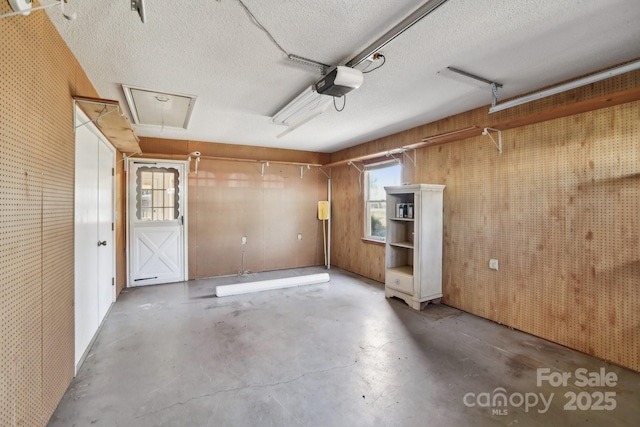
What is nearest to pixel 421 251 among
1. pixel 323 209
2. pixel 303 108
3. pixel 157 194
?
pixel 303 108

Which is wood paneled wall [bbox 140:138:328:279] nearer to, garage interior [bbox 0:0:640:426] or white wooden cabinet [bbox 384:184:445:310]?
garage interior [bbox 0:0:640:426]

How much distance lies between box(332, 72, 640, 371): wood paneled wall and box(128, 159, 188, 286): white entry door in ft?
14.3

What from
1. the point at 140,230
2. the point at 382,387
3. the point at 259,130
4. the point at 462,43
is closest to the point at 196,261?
the point at 140,230

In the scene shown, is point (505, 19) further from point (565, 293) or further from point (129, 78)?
point (129, 78)

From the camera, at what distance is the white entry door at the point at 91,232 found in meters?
2.37

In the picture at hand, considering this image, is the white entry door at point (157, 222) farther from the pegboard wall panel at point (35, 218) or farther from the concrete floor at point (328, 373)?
the pegboard wall panel at point (35, 218)

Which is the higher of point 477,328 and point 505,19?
point 505,19

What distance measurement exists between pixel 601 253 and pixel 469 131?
1.68 meters

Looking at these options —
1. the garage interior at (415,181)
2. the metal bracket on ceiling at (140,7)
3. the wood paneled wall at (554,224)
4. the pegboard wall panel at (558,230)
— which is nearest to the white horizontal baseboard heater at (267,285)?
the garage interior at (415,181)

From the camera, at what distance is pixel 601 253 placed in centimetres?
252

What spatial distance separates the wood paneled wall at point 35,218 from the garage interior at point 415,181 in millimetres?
15

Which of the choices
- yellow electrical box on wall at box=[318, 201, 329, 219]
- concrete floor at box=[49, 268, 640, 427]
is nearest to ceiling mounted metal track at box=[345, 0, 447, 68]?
concrete floor at box=[49, 268, 640, 427]

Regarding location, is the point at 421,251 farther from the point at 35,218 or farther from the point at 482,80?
the point at 35,218

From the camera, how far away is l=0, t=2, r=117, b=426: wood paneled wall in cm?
134
